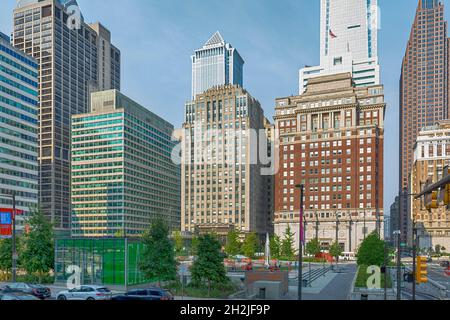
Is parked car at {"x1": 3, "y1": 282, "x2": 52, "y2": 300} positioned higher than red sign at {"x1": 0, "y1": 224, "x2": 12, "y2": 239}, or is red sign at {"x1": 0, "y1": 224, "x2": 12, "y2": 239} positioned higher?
red sign at {"x1": 0, "y1": 224, "x2": 12, "y2": 239}

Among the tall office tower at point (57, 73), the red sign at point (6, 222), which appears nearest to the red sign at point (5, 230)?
the red sign at point (6, 222)

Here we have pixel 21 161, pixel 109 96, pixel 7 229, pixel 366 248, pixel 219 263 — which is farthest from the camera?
pixel 109 96

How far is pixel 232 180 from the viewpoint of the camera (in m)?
148

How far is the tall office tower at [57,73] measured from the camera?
553 feet

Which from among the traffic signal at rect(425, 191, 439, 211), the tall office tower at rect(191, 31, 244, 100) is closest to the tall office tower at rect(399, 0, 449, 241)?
the tall office tower at rect(191, 31, 244, 100)

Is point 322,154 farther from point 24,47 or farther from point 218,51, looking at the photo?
point 24,47

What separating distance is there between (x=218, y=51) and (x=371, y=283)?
6471 centimetres

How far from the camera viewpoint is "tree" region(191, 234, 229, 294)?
35562 millimetres

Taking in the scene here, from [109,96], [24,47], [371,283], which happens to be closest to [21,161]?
[109,96]

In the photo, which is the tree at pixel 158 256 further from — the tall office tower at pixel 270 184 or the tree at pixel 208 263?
the tall office tower at pixel 270 184

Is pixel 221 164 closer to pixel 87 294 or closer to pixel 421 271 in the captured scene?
pixel 87 294

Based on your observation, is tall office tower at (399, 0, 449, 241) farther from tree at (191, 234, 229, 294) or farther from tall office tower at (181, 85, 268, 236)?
tree at (191, 234, 229, 294)

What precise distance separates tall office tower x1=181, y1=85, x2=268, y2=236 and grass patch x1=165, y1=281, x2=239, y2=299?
106m

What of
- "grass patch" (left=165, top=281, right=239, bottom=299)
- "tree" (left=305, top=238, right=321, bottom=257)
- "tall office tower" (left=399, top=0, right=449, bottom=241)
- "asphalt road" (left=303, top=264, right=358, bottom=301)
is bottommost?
"tree" (left=305, top=238, right=321, bottom=257)
